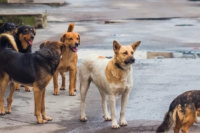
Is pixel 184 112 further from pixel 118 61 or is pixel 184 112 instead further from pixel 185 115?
pixel 118 61

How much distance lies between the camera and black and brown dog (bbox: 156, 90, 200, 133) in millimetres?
8469

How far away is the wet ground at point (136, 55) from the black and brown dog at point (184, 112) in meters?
0.88

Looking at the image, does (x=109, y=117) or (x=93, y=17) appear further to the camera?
(x=93, y=17)

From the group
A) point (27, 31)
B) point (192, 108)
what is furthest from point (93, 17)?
point (192, 108)

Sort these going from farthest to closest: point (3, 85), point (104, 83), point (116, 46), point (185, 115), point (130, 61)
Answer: point (3, 85)
point (104, 83)
point (116, 46)
point (130, 61)
point (185, 115)

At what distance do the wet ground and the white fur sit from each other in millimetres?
211

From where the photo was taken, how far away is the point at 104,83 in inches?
376

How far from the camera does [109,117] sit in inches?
396

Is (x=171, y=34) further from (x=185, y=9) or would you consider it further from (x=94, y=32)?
(x=185, y=9)

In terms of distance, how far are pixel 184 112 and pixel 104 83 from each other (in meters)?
1.57

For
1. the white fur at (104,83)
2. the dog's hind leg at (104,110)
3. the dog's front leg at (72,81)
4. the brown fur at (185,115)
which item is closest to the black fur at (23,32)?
the dog's front leg at (72,81)

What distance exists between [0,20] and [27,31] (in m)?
9.62

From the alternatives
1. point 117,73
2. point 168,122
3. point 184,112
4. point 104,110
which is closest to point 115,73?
point 117,73

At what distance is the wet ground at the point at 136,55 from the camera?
10047 millimetres
